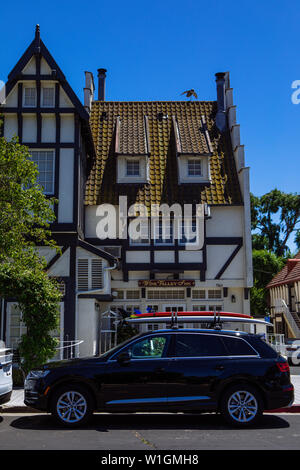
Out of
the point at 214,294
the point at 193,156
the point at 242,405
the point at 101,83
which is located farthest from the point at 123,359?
the point at 101,83

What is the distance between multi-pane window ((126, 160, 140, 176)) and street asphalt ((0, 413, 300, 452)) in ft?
42.4

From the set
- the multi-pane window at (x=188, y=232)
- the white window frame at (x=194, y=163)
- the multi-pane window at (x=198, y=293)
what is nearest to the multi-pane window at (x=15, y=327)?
the multi-pane window at (x=188, y=232)

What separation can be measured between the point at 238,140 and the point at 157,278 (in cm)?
679

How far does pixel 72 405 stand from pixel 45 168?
11580 mm

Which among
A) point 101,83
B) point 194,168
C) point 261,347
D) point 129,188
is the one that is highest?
point 101,83

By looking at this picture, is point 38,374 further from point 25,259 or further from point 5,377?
point 25,259

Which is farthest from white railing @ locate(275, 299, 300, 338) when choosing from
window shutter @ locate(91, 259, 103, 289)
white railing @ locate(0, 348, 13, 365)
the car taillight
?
white railing @ locate(0, 348, 13, 365)

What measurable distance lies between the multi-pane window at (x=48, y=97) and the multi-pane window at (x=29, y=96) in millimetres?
387

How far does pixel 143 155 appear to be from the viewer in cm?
2130

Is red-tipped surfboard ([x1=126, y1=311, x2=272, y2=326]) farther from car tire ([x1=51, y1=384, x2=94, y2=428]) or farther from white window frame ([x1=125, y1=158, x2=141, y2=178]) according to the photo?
white window frame ([x1=125, y1=158, x2=141, y2=178])

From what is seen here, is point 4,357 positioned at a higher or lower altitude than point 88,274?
lower

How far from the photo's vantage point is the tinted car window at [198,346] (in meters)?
9.41

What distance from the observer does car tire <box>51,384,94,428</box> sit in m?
8.96

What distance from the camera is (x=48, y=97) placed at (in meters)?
19.3
